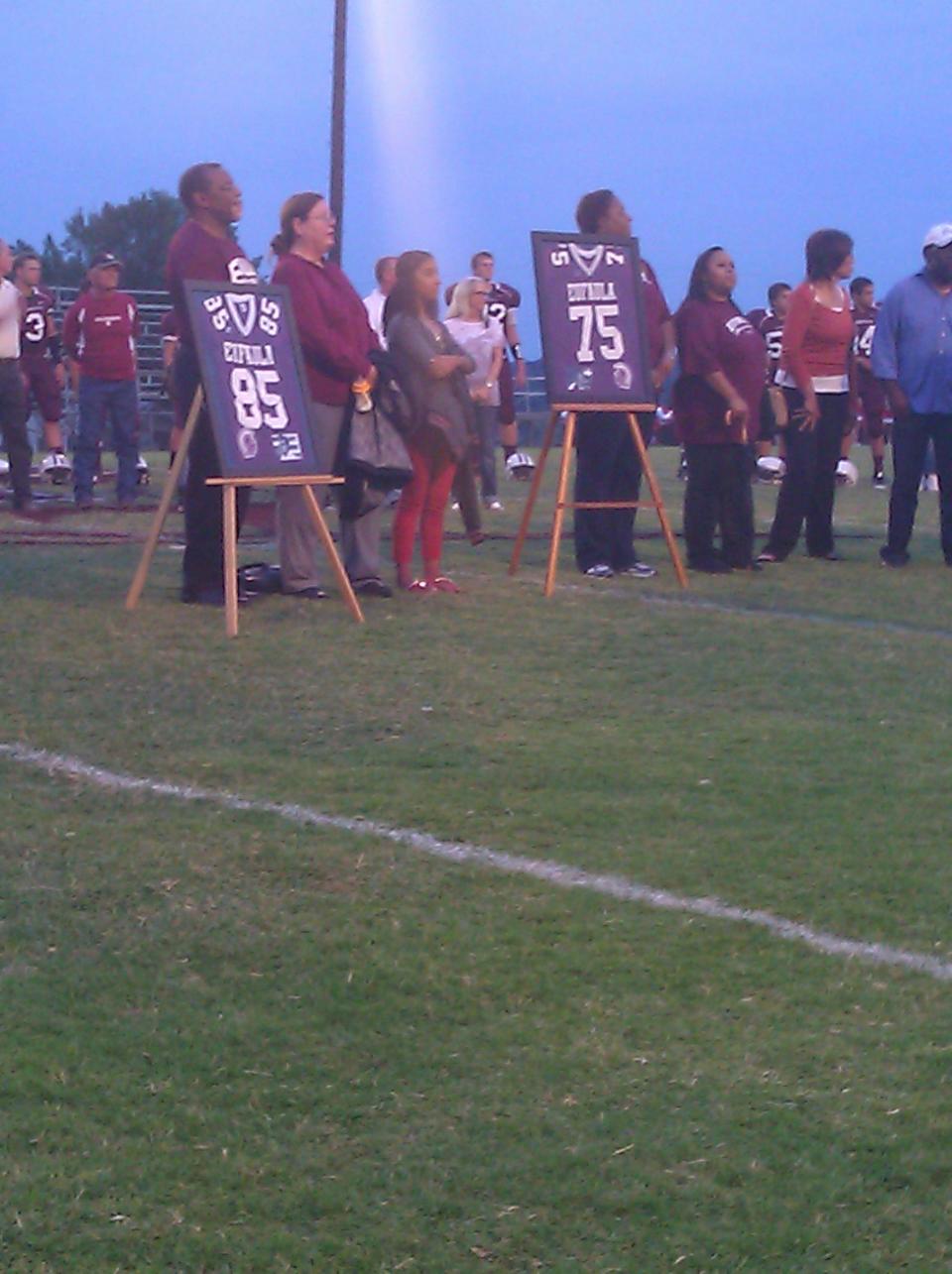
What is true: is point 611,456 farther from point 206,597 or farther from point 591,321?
point 206,597

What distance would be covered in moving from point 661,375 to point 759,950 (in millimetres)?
6812

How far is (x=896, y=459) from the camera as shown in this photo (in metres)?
11.6

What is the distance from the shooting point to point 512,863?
15.9 ft

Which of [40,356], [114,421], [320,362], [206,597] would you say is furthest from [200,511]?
[40,356]

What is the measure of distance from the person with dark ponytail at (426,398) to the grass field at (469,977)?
2191mm

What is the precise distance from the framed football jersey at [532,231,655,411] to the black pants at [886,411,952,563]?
1.98 m

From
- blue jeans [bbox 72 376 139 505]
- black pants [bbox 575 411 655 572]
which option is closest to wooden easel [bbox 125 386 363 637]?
black pants [bbox 575 411 655 572]

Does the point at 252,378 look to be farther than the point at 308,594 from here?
No

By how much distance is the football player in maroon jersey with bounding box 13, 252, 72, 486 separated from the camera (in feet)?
59.5

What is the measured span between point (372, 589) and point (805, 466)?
325 cm

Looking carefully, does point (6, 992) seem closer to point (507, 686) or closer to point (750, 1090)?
point (750, 1090)

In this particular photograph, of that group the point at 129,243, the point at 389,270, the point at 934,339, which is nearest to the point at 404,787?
the point at 934,339

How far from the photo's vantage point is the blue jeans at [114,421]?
15758mm

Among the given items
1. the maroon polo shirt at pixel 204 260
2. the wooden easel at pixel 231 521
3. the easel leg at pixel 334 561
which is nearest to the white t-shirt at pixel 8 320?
the maroon polo shirt at pixel 204 260
